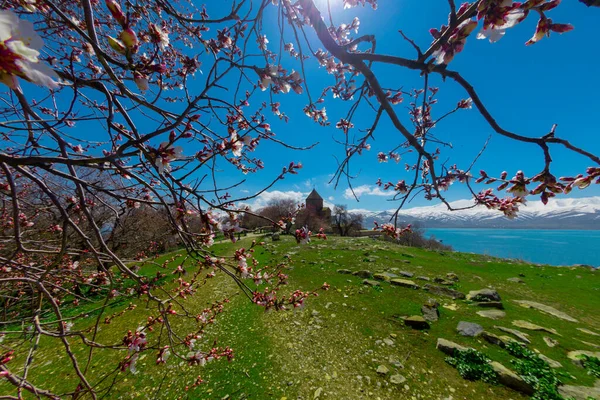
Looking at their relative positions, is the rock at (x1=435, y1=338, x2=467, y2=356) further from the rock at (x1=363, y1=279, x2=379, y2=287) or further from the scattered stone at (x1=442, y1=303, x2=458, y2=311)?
the rock at (x1=363, y1=279, x2=379, y2=287)

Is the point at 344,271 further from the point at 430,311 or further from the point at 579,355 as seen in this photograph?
the point at 579,355

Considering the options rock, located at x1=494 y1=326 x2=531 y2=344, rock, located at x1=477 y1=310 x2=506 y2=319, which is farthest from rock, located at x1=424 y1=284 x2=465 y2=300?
rock, located at x1=494 y1=326 x2=531 y2=344

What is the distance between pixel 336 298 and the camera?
19.6 ft

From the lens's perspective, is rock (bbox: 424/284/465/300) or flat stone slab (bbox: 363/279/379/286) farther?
flat stone slab (bbox: 363/279/379/286)

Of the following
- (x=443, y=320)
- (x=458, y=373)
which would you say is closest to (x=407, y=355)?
(x=458, y=373)

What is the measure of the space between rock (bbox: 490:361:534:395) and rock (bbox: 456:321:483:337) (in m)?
0.94

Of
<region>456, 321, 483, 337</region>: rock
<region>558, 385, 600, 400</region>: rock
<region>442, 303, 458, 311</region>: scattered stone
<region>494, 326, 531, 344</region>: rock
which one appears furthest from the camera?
<region>442, 303, 458, 311</region>: scattered stone

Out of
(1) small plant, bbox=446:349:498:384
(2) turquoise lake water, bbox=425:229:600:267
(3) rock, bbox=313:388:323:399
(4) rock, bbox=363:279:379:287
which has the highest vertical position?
(4) rock, bbox=363:279:379:287

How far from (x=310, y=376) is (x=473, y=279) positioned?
829cm

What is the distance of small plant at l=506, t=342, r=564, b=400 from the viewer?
112 inches

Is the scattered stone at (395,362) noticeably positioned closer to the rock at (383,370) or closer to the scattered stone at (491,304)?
the rock at (383,370)

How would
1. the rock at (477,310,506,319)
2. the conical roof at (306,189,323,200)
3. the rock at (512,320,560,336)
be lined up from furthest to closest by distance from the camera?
the conical roof at (306,189,323,200) → the rock at (477,310,506,319) → the rock at (512,320,560,336)

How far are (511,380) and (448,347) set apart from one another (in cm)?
81

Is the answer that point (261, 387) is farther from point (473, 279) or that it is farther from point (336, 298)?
point (473, 279)
